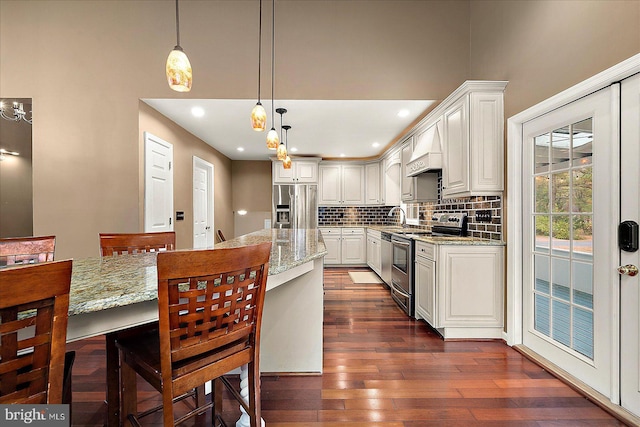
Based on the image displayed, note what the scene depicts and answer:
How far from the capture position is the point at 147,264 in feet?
4.55

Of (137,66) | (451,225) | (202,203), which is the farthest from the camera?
(202,203)

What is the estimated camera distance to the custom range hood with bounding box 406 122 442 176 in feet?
10.7

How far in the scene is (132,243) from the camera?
1.96 metres

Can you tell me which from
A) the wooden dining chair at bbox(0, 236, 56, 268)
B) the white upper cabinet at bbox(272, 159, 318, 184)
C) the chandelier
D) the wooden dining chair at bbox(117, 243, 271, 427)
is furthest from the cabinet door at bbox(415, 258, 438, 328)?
the chandelier

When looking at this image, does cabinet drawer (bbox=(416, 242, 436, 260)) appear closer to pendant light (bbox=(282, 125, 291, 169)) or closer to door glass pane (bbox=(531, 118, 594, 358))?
door glass pane (bbox=(531, 118, 594, 358))

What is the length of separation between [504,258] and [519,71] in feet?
5.15

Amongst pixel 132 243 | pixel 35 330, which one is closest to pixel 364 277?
pixel 132 243

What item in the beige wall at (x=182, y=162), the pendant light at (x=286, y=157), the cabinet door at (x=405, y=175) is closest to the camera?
the beige wall at (x=182, y=162)

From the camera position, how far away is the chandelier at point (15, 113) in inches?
127

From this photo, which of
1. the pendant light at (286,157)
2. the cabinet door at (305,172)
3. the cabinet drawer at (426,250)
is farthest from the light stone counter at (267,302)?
the cabinet door at (305,172)

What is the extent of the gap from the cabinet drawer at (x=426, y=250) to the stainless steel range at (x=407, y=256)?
0.13m

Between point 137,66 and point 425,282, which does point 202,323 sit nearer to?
point 425,282

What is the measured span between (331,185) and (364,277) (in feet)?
7.11

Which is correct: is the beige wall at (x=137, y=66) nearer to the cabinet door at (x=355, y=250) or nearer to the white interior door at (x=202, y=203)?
the white interior door at (x=202, y=203)
